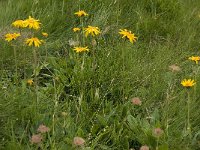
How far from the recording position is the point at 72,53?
9.78 feet

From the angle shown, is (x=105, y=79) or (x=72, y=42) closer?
(x=105, y=79)

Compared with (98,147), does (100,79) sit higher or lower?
higher

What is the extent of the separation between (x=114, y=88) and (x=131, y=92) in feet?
0.35

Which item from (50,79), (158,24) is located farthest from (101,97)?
(158,24)

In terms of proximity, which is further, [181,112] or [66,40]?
[66,40]

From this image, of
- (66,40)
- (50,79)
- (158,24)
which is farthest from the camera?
(158,24)

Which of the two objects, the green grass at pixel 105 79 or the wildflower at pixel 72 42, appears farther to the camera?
the wildflower at pixel 72 42

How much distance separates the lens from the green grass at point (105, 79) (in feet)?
7.29

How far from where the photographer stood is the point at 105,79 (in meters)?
2.69

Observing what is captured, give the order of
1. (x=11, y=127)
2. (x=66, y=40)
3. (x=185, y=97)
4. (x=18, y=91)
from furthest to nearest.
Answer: (x=66, y=40), (x=185, y=97), (x=18, y=91), (x=11, y=127)

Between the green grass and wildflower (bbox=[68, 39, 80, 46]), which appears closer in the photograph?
the green grass

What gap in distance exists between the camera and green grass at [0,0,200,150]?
2221mm

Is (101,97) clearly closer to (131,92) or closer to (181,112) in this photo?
(131,92)

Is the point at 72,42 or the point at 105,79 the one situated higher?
the point at 72,42
